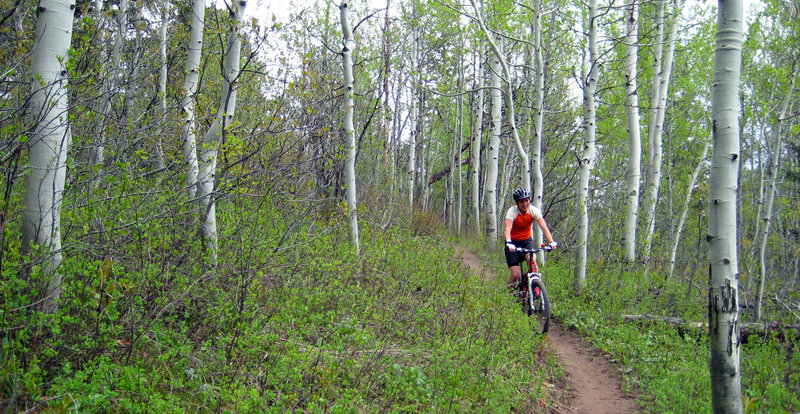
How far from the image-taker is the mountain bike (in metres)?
7.01

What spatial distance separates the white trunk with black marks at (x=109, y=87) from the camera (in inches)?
193

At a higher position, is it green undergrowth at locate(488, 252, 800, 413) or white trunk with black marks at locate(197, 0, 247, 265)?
white trunk with black marks at locate(197, 0, 247, 265)

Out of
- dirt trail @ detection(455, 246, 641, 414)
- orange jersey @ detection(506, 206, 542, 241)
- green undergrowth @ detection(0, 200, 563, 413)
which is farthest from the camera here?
orange jersey @ detection(506, 206, 542, 241)

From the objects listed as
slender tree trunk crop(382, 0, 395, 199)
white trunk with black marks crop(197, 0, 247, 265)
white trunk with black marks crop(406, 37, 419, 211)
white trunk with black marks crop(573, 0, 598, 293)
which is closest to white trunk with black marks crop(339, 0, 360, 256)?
slender tree trunk crop(382, 0, 395, 199)

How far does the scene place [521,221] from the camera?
25.0 ft

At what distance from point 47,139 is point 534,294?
5995mm

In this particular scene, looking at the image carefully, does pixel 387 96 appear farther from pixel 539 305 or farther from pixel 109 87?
pixel 109 87

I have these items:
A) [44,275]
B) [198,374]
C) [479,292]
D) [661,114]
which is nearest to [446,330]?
[479,292]

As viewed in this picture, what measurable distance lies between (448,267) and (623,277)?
4.09 m

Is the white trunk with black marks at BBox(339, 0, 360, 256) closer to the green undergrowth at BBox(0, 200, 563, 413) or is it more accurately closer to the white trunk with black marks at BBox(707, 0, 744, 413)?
the green undergrowth at BBox(0, 200, 563, 413)

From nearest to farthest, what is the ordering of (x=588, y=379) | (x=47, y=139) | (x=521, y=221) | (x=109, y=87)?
(x=47, y=139) < (x=109, y=87) < (x=588, y=379) < (x=521, y=221)

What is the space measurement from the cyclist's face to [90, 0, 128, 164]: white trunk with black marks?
5.34m

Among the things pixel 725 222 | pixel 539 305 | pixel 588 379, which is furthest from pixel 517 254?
pixel 725 222

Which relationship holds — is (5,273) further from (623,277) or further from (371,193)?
(623,277)
